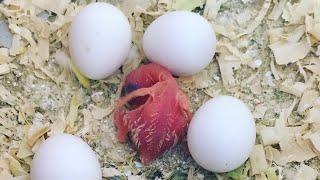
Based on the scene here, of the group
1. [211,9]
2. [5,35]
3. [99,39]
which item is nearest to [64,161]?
[99,39]

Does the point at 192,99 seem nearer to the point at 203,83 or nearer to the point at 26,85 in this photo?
the point at 203,83

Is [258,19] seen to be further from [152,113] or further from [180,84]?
[152,113]

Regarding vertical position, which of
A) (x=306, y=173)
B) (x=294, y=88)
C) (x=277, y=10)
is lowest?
(x=306, y=173)

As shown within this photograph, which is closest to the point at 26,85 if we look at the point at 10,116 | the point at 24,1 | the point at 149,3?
the point at 10,116

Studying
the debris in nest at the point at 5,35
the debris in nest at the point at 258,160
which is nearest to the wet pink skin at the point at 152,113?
the debris in nest at the point at 258,160

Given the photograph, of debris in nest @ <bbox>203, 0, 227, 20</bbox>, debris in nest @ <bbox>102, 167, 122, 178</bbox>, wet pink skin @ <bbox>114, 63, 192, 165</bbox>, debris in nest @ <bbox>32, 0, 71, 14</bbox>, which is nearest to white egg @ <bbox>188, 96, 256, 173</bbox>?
wet pink skin @ <bbox>114, 63, 192, 165</bbox>
